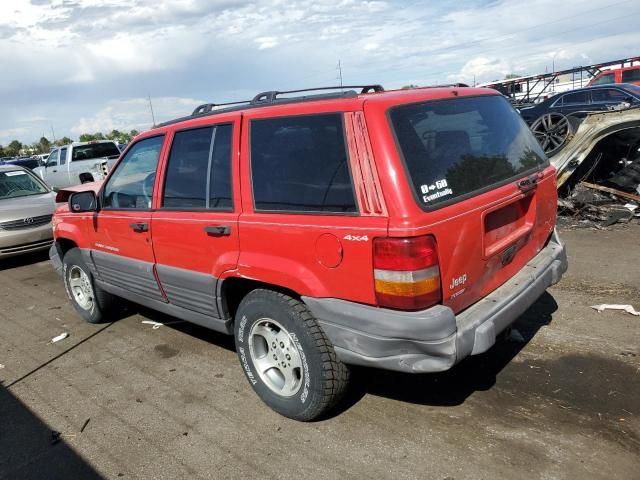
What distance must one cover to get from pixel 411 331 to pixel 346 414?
3.30 feet

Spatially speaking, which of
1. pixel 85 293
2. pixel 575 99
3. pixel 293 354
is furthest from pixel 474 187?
pixel 575 99

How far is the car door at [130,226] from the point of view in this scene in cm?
389

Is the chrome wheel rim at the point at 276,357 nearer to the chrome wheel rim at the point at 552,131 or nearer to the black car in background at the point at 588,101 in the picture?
the chrome wheel rim at the point at 552,131

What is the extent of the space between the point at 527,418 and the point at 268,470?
4.96 feet

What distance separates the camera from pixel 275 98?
342 centimetres

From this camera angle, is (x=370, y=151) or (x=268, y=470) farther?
(x=268, y=470)

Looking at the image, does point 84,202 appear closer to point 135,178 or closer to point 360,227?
point 135,178

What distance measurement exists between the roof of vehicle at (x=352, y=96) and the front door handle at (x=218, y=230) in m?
0.75

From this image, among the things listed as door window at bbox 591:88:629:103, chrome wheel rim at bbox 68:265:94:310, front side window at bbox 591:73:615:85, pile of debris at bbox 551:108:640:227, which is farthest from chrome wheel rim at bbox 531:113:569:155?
front side window at bbox 591:73:615:85

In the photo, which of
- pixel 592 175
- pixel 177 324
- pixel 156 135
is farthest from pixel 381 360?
pixel 592 175

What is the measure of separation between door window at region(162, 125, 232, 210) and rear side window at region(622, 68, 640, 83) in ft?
71.0

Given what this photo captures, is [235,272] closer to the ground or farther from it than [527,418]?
farther from it

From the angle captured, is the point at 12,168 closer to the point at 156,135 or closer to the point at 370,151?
the point at 156,135

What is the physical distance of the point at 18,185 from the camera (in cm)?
900
